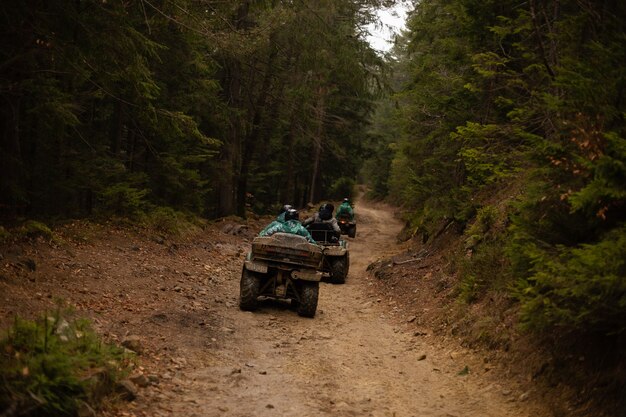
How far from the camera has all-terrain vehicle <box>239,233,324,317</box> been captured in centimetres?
909

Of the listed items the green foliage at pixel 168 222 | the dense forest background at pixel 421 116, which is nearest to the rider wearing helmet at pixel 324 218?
the dense forest background at pixel 421 116

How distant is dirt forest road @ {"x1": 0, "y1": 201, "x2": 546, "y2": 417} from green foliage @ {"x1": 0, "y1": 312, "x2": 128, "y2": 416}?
0.38 m

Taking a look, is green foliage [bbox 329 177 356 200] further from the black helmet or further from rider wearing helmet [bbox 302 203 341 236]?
the black helmet

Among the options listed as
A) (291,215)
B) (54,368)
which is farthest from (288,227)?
(54,368)

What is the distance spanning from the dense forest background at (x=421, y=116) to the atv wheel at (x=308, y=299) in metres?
2.57

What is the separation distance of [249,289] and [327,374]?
304cm

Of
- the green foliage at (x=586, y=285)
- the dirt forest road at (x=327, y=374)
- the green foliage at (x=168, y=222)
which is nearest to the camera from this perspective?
the green foliage at (x=586, y=285)

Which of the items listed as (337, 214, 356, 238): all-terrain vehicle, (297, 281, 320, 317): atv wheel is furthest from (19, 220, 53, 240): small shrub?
(337, 214, 356, 238): all-terrain vehicle

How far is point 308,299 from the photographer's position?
911cm

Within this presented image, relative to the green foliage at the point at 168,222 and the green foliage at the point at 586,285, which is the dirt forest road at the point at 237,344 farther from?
the green foliage at the point at 168,222

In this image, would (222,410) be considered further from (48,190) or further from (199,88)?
(199,88)

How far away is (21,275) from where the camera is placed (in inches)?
297

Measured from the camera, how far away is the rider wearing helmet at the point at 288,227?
9.86 meters

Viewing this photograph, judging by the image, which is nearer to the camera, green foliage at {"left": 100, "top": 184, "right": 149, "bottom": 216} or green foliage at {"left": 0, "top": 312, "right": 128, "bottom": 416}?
green foliage at {"left": 0, "top": 312, "right": 128, "bottom": 416}
